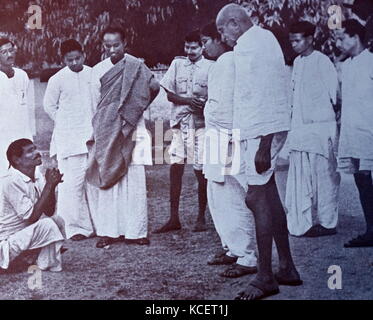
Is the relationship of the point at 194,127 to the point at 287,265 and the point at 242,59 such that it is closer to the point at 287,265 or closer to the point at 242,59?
the point at 242,59

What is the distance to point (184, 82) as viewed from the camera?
5.42m

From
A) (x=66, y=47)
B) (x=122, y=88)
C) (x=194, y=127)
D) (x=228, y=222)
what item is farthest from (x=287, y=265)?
(x=66, y=47)

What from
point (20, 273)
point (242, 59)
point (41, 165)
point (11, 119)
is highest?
point (242, 59)

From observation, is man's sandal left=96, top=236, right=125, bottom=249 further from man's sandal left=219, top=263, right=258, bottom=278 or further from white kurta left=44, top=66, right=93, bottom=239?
man's sandal left=219, top=263, right=258, bottom=278

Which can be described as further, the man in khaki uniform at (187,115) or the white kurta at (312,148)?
the man in khaki uniform at (187,115)

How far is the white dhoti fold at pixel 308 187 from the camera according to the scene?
5.32 meters

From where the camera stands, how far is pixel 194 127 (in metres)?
5.36

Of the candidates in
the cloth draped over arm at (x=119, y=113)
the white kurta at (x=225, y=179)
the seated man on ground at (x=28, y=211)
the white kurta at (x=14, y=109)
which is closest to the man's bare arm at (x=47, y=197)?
the seated man on ground at (x=28, y=211)

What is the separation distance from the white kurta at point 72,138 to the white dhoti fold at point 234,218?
3.49ft

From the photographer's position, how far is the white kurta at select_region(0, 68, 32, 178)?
5.55 meters

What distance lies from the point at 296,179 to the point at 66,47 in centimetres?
202

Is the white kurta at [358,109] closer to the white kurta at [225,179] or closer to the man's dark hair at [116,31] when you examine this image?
the white kurta at [225,179]

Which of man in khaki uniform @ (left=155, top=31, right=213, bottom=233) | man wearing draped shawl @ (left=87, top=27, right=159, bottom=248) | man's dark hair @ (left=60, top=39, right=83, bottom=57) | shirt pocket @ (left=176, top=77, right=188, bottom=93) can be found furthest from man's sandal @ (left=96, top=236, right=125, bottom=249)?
man's dark hair @ (left=60, top=39, right=83, bottom=57)

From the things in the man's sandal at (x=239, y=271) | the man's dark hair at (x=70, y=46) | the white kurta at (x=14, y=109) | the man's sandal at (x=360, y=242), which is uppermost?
the man's dark hair at (x=70, y=46)
